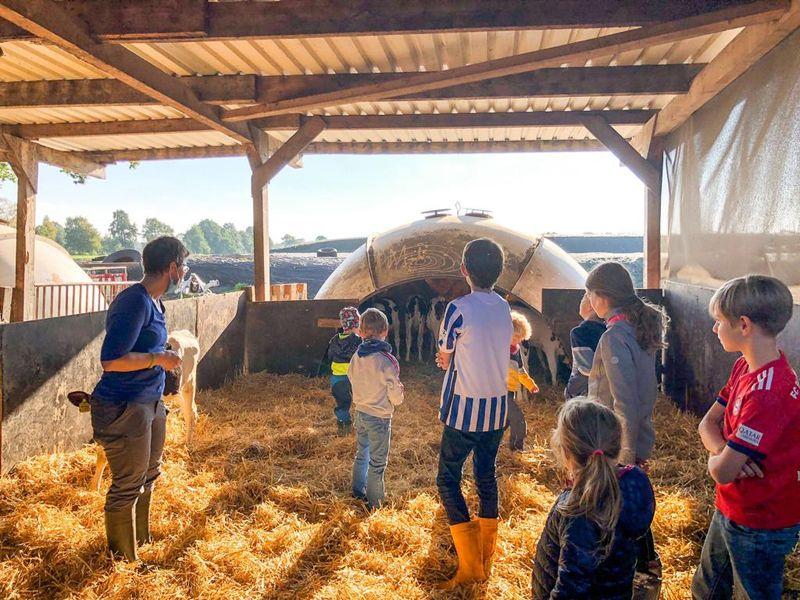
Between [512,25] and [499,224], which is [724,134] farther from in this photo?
[499,224]

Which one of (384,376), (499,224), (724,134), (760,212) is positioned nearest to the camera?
(384,376)

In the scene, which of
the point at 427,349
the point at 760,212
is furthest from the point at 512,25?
the point at 427,349

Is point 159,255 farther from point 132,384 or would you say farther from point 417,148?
point 417,148

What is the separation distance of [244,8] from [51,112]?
15.4ft

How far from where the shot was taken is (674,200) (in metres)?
7.67

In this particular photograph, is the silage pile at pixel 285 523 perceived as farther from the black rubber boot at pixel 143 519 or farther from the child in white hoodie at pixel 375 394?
the child in white hoodie at pixel 375 394

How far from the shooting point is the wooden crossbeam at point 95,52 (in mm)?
4035

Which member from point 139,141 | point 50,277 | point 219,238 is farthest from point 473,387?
point 219,238

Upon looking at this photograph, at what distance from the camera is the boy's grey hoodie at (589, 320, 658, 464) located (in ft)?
8.27

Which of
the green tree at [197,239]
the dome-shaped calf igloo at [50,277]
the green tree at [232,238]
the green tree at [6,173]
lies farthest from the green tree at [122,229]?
the dome-shaped calf igloo at [50,277]

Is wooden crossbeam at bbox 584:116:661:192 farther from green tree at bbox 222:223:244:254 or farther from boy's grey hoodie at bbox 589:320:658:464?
green tree at bbox 222:223:244:254

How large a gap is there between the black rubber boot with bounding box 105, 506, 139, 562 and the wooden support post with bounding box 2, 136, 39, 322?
24.2ft

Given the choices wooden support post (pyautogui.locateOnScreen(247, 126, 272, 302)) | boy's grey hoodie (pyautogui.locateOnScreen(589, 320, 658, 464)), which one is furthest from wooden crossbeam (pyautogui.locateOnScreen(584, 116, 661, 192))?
boy's grey hoodie (pyautogui.locateOnScreen(589, 320, 658, 464))

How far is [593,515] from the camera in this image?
65.2 inches
